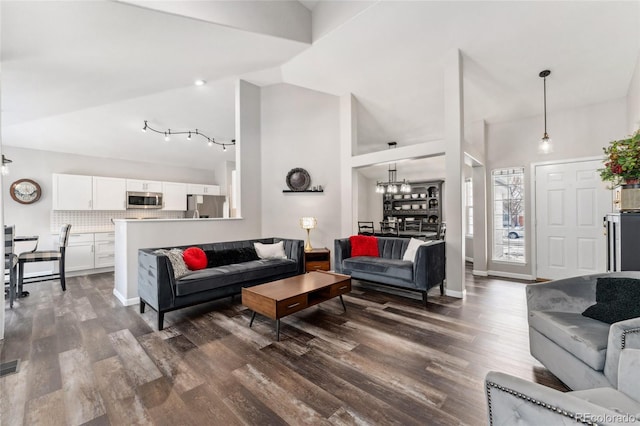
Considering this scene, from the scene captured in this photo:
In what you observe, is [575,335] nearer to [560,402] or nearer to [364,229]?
[560,402]

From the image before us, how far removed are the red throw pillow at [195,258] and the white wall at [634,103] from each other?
556 cm

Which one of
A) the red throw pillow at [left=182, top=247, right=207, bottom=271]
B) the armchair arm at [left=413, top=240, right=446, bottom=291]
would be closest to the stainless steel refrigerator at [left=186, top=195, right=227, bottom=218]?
the red throw pillow at [left=182, top=247, right=207, bottom=271]

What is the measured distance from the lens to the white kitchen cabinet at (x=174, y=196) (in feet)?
22.0

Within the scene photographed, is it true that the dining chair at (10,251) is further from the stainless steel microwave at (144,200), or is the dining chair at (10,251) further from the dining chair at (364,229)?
the dining chair at (364,229)

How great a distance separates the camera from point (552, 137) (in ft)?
15.1

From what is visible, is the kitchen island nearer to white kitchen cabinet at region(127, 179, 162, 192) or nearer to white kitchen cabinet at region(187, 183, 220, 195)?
white kitchen cabinet at region(127, 179, 162, 192)

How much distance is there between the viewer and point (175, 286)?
2953mm

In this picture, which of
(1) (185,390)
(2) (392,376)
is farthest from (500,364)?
(1) (185,390)

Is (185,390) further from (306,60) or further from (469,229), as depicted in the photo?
(469,229)

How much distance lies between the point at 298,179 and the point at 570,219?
4700 mm

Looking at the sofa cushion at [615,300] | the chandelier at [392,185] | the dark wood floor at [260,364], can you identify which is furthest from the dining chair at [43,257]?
the chandelier at [392,185]

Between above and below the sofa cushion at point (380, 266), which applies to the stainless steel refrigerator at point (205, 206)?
above

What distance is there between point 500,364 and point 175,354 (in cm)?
269

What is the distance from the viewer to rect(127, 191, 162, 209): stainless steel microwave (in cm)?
610
